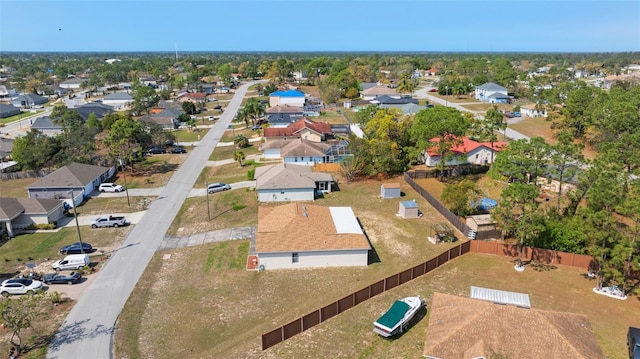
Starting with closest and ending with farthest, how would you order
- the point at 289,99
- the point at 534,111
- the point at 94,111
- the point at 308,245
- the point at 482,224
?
the point at 308,245 < the point at 482,224 < the point at 534,111 < the point at 94,111 < the point at 289,99

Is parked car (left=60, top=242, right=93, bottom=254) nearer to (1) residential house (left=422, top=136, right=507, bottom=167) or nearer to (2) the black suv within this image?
(2) the black suv

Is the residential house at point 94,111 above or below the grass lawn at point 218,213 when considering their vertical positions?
above

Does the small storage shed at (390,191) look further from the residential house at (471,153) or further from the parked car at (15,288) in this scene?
the parked car at (15,288)

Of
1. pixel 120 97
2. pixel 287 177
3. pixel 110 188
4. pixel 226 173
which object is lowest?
pixel 110 188

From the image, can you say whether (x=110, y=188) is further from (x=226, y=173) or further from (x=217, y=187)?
(x=226, y=173)

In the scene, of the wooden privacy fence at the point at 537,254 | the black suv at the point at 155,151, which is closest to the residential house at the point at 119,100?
the black suv at the point at 155,151

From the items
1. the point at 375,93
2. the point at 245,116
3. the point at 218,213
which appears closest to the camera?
the point at 218,213

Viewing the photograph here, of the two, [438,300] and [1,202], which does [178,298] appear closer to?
[438,300]

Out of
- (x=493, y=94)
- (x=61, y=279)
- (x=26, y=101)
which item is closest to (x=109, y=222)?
(x=61, y=279)
